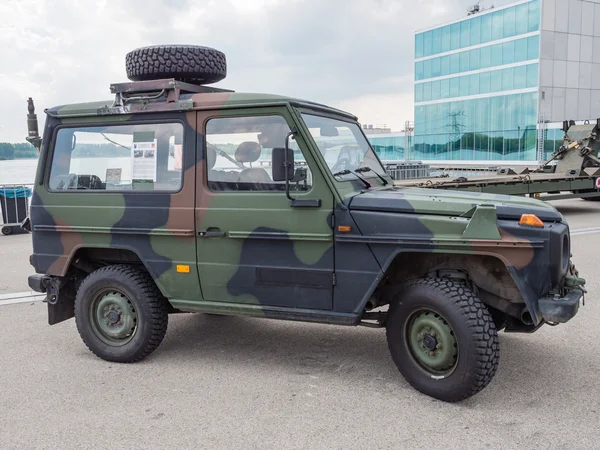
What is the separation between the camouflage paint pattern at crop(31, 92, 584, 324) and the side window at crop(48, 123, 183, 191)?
8cm

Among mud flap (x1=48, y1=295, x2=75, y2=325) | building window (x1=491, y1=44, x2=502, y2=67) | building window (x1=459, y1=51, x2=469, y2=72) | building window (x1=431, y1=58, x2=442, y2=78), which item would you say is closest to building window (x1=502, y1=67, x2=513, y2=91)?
building window (x1=491, y1=44, x2=502, y2=67)

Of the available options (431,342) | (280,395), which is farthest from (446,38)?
(280,395)

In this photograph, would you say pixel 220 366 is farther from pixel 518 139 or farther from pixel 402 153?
pixel 402 153

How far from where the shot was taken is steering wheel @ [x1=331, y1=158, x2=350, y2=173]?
4539 mm

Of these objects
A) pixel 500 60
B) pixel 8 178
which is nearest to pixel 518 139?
pixel 500 60

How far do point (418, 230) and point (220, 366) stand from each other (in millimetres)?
1999

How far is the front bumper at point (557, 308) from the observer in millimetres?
3840

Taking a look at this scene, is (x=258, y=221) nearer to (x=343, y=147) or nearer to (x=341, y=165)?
(x=341, y=165)

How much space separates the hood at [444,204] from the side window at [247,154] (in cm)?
47

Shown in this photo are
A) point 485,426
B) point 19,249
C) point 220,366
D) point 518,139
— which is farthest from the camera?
point 518,139

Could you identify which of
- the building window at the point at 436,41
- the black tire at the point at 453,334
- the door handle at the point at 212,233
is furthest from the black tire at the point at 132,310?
the building window at the point at 436,41

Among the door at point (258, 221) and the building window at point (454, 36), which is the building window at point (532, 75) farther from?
the door at point (258, 221)

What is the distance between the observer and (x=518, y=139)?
1674 inches

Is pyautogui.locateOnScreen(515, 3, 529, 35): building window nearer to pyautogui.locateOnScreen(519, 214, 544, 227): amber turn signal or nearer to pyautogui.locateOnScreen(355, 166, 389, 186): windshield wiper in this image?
pyautogui.locateOnScreen(355, 166, 389, 186): windshield wiper
